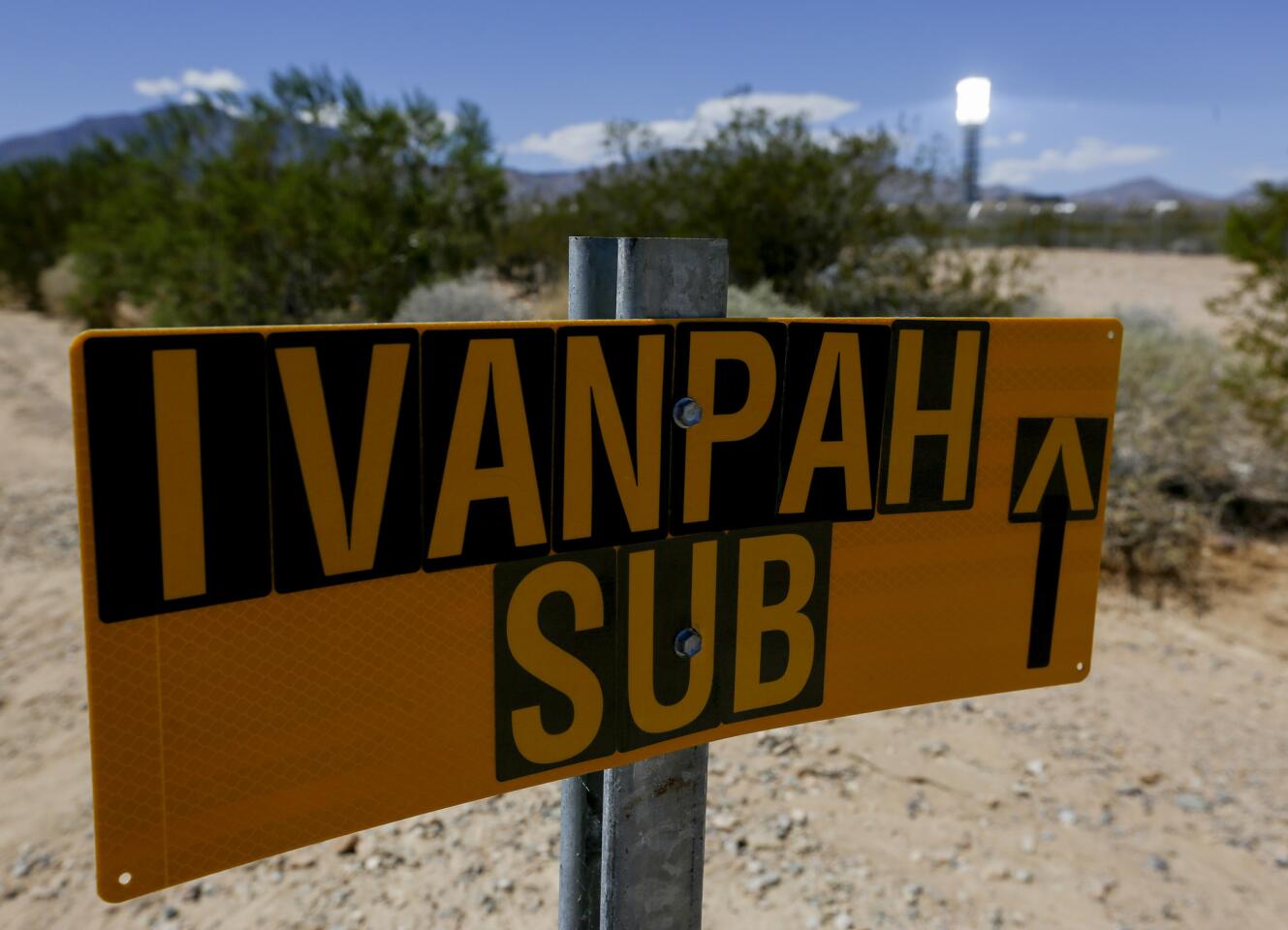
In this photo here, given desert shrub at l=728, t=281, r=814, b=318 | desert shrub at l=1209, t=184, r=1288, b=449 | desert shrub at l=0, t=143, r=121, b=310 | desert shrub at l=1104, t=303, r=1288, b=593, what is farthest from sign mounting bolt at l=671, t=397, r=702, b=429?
desert shrub at l=0, t=143, r=121, b=310

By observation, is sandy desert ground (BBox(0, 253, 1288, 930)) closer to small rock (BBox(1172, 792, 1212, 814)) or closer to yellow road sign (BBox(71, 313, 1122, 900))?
small rock (BBox(1172, 792, 1212, 814))

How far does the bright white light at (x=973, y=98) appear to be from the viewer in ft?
148

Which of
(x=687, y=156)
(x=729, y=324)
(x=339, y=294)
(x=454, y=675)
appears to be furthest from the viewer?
(x=339, y=294)

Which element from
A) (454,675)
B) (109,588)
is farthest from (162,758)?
(454,675)

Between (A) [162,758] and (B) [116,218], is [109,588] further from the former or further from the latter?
(B) [116,218]

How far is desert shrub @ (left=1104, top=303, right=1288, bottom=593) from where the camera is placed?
6250 mm

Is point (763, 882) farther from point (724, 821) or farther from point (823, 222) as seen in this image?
point (823, 222)

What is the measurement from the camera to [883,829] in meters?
3.26

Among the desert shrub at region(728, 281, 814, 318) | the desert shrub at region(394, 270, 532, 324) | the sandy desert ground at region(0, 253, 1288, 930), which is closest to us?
the sandy desert ground at region(0, 253, 1288, 930)

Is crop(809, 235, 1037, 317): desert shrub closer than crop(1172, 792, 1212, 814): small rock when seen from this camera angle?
No

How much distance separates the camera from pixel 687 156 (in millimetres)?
13305

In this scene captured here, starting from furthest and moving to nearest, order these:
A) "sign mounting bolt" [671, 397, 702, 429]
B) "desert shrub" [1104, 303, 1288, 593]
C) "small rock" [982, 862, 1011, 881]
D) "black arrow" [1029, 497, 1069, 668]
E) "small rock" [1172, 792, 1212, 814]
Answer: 1. "desert shrub" [1104, 303, 1288, 593]
2. "small rock" [1172, 792, 1212, 814]
3. "small rock" [982, 862, 1011, 881]
4. "black arrow" [1029, 497, 1069, 668]
5. "sign mounting bolt" [671, 397, 702, 429]

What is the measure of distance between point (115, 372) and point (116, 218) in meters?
20.4

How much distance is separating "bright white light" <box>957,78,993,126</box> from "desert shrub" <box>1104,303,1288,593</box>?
4086cm
